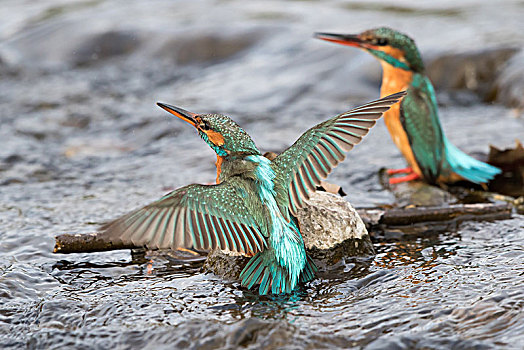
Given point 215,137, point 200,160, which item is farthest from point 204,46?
point 215,137

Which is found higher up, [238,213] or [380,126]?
[238,213]

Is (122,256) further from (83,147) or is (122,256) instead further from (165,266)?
(83,147)

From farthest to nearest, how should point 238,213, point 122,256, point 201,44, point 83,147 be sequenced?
point 201,44 < point 83,147 < point 122,256 < point 238,213

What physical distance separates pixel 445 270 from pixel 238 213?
1150 mm

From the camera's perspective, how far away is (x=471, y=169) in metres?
5.03

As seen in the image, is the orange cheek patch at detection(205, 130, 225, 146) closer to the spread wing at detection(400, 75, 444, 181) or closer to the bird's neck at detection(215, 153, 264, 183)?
the bird's neck at detection(215, 153, 264, 183)

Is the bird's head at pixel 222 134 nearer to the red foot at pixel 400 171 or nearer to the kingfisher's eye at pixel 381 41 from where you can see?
the kingfisher's eye at pixel 381 41

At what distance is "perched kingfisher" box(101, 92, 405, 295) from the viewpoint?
291 cm

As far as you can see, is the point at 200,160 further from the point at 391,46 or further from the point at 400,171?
the point at 391,46

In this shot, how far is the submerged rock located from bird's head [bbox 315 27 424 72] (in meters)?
1.84

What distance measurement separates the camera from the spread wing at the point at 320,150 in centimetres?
330

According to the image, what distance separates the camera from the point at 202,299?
3244 millimetres

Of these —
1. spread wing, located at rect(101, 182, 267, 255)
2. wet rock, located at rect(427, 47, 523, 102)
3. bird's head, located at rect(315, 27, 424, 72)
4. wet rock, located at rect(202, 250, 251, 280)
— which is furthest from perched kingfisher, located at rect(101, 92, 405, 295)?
wet rock, located at rect(427, 47, 523, 102)

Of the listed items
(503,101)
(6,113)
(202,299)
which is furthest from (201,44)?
(202,299)
